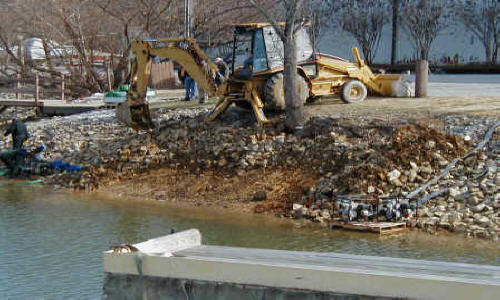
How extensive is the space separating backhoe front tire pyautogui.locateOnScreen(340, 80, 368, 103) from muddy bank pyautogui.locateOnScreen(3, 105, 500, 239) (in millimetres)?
2672

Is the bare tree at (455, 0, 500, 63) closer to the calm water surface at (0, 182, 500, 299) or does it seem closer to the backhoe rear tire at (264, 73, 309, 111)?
the backhoe rear tire at (264, 73, 309, 111)

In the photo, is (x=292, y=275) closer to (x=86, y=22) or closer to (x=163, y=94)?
(x=163, y=94)

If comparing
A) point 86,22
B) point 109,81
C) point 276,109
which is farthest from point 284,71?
point 86,22

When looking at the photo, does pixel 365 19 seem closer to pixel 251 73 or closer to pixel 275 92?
pixel 251 73

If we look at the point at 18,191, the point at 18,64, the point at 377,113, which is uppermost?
the point at 18,64

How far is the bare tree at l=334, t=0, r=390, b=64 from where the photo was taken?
41.4 meters

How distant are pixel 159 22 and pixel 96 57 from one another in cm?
416

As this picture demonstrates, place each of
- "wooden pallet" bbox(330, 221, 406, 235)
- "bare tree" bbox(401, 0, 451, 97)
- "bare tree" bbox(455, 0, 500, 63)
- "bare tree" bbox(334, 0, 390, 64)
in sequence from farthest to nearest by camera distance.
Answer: "bare tree" bbox(334, 0, 390, 64)
"bare tree" bbox(401, 0, 451, 97)
"bare tree" bbox(455, 0, 500, 63)
"wooden pallet" bbox(330, 221, 406, 235)

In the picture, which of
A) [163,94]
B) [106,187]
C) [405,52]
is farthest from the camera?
[405,52]

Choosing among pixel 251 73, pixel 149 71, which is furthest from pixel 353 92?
pixel 149 71

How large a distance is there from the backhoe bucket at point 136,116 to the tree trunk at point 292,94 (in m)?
3.98

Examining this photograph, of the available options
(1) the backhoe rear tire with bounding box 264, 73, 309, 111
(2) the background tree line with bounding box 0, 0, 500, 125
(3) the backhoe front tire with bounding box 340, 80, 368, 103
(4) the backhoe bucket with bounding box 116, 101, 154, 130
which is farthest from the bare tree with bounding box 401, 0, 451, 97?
(4) the backhoe bucket with bounding box 116, 101, 154, 130

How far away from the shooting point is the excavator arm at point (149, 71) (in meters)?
20.9

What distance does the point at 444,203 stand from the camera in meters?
14.8
